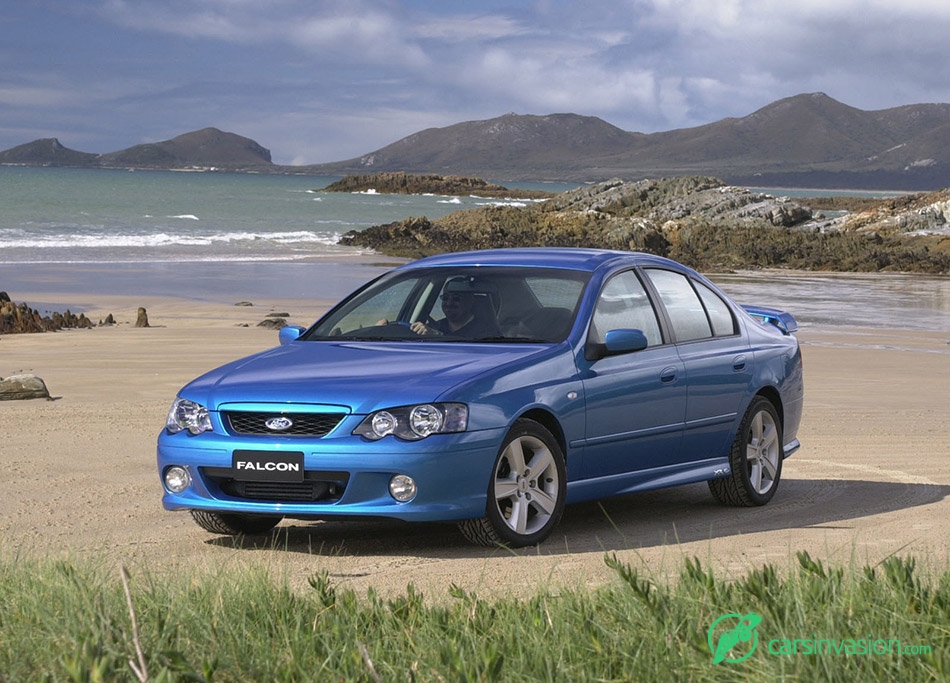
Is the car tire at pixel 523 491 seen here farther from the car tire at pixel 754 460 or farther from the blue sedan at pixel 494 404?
the car tire at pixel 754 460

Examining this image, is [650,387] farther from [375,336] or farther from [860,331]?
[860,331]

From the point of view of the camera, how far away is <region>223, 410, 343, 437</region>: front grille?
7.27m

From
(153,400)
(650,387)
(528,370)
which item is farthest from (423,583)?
(153,400)

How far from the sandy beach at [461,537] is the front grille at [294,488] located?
24 centimetres

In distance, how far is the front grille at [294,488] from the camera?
7246 millimetres

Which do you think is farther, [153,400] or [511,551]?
[153,400]

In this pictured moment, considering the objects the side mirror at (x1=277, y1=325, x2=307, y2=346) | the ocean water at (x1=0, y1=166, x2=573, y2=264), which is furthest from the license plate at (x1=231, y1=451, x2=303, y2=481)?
the ocean water at (x1=0, y1=166, x2=573, y2=264)

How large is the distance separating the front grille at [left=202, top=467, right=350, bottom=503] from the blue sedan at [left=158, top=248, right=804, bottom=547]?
0.04ft

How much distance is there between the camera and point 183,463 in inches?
301

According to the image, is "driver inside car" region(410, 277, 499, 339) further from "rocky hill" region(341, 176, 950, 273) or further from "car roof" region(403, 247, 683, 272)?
"rocky hill" region(341, 176, 950, 273)

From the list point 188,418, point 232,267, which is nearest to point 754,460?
point 188,418

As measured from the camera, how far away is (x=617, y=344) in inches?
319

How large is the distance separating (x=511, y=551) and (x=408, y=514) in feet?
1.75

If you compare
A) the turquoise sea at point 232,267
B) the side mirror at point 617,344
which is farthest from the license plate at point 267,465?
the turquoise sea at point 232,267
